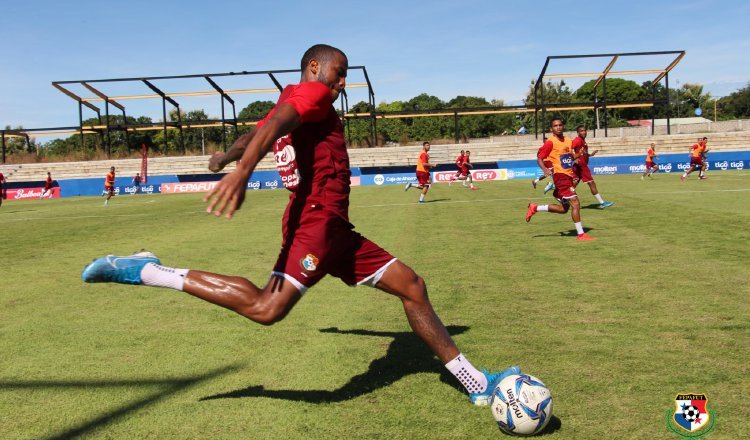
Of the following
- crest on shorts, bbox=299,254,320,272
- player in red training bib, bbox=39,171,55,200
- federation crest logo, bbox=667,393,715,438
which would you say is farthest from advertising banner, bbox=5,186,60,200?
federation crest logo, bbox=667,393,715,438

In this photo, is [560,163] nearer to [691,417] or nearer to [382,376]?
[382,376]

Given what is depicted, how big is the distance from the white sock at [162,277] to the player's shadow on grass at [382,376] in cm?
86

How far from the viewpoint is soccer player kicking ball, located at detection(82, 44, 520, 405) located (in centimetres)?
378

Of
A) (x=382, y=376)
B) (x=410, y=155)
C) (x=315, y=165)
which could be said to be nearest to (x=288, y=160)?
(x=315, y=165)

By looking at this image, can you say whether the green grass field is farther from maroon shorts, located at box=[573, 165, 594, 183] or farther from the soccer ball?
maroon shorts, located at box=[573, 165, 594, 183]

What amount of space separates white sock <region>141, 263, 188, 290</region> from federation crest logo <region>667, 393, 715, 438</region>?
3.05 meters

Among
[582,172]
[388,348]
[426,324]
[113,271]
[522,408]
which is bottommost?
[388,348]

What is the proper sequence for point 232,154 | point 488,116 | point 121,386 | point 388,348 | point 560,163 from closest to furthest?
point 232,154
point 121,386
point 388,348
point 560,163
point 488,116

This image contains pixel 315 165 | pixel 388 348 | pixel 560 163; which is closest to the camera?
pixel 315 165

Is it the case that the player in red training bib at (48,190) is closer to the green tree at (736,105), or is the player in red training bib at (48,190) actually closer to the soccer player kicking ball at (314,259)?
the soccer player kicking ball at (314,259)

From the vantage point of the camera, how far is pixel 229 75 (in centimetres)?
4553

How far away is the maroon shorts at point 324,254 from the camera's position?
377 centimetres

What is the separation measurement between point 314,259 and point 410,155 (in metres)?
44.4

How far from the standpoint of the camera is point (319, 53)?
153 inches
